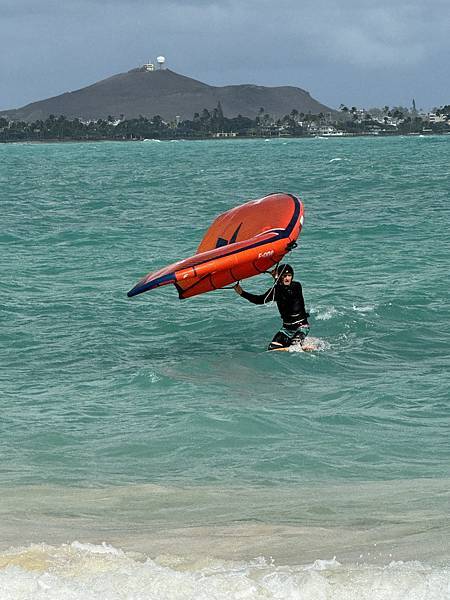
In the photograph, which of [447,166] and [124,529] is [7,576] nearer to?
[124,529]

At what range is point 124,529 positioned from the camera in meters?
7.38

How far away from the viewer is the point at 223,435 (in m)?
10.4

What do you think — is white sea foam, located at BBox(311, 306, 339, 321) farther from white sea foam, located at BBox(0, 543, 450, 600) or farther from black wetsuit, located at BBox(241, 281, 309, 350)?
white sea foam, located at BBox(0, 543, 450, 600)

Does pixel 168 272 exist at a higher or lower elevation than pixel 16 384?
higher

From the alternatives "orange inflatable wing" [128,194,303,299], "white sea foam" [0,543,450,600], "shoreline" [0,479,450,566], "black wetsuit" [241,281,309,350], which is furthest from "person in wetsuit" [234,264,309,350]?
"white sea foam" [0,543,450,600]

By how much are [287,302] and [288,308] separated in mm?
101

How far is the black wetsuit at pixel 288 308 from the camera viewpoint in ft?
45.2

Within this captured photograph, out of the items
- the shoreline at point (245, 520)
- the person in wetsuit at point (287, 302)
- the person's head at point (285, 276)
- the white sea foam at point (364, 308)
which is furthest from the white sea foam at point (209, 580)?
the white sea foam at point (364, 308)

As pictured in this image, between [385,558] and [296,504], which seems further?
[296,504]

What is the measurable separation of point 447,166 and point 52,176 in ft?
83.8

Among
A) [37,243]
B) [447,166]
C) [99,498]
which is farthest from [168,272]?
[447,166]

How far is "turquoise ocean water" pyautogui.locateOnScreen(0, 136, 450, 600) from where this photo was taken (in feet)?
19.2

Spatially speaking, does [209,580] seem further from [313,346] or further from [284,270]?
[313,346]

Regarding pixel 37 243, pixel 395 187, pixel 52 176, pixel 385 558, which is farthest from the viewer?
pixel 52 176
